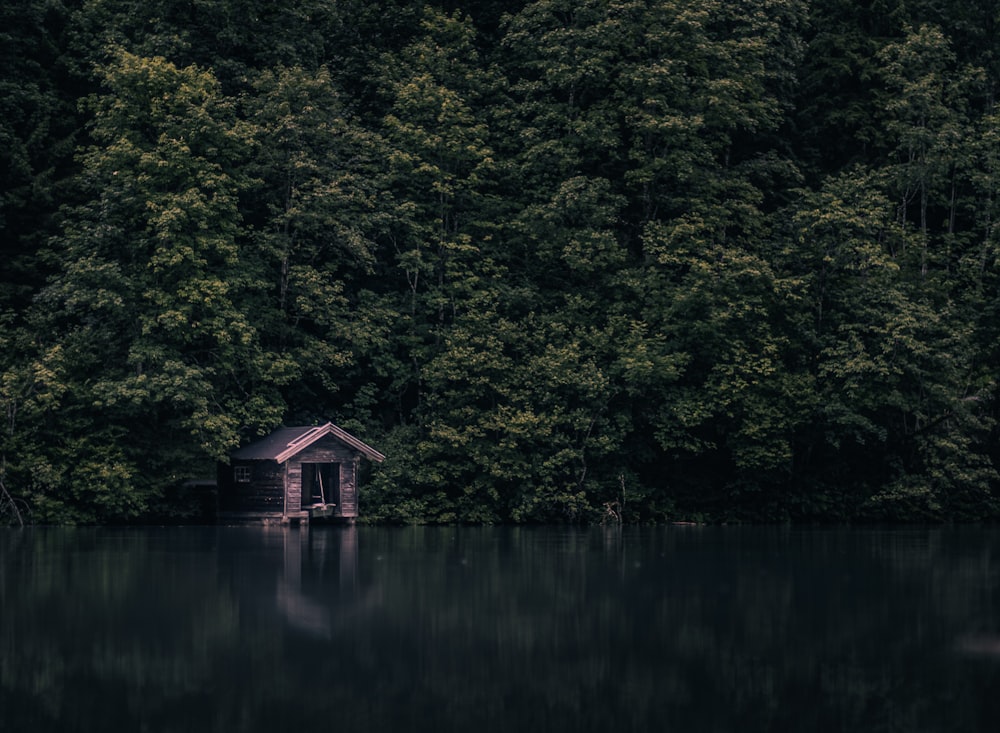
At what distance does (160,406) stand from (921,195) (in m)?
32.4

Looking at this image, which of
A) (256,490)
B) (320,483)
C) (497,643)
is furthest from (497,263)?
(497,643)

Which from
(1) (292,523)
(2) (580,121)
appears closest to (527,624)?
(1) (292,523)

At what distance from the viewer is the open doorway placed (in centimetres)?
4619

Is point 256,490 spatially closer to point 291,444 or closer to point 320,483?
point 291,444

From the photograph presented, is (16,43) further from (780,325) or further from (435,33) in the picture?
(780,325)

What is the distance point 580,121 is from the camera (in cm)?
5069

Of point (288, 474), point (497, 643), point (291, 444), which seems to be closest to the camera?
point (497, 643)

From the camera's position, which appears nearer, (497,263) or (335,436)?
(335,436)

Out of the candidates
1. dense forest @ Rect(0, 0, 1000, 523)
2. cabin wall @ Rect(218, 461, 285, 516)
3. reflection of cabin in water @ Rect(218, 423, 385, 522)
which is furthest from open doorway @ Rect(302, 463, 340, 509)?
cabin wall @ Rect(218, 461, 285, 516)

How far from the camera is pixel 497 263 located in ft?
175

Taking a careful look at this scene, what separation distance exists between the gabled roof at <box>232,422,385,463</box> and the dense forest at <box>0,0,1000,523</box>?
95 cm

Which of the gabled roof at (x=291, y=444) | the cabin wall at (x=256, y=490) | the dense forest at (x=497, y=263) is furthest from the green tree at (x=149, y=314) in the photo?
the cabin wall at (x=256, y=490)

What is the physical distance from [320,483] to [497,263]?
12.9 m

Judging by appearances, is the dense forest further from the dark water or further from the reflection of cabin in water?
the dark water
